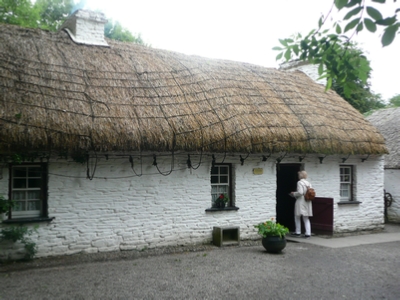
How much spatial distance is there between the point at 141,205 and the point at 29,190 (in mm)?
2407

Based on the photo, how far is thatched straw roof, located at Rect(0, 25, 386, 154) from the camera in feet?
24.4

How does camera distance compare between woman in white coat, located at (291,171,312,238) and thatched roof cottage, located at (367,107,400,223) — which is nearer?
woman in white coat, located at (291,171,312,238)

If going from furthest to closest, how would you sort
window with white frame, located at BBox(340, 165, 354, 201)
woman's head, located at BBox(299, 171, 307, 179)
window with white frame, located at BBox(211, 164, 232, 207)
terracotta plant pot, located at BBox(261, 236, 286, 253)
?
window with white frame, located at BBox(340, 165, 354, 201), woman's head, located at BBox(299, 171, 307, 179), window with white frame, located at BBox(211, 164, 232, 207), terracotta plant pot, located at BBox(261, 236, 286, 253)

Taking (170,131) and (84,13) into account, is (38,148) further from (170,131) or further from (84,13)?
(84,13)

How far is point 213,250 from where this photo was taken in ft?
28.8

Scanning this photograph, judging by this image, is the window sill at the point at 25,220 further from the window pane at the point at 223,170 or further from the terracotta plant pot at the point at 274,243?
the terracotta plant pot at the point at 274,243

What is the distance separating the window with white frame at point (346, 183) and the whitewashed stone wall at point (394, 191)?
3.22 meters

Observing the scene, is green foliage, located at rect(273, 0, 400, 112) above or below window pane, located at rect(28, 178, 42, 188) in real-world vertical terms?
above

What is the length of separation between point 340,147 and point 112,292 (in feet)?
25.4

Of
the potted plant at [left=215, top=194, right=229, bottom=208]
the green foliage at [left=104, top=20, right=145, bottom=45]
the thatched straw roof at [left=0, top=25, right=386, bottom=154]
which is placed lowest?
the potted plant at [left=215, top=194, right=229, bottom=208]

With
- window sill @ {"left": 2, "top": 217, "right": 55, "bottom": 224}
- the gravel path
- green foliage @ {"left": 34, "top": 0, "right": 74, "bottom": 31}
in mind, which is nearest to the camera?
the gravel path

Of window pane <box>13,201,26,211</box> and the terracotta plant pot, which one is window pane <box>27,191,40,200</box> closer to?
window pane <box>13,201,26,211</box>

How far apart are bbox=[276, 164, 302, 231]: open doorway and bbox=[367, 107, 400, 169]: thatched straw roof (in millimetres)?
4770

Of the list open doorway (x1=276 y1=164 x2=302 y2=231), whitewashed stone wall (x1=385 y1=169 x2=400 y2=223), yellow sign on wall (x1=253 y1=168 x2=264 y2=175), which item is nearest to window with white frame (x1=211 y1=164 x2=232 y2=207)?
yellow sign on wall (x1=253 y1=168 x2=264 y2=175)
